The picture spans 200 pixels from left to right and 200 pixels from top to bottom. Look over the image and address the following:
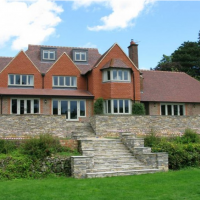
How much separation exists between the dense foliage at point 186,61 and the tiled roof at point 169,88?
1821 centimetres

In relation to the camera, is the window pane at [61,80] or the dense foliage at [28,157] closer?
the dense foliage at [28,157]

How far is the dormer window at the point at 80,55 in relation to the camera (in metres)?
31.2

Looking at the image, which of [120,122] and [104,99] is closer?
[120,122]

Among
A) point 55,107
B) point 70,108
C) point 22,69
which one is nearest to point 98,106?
point 70,108

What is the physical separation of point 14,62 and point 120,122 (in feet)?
40.8

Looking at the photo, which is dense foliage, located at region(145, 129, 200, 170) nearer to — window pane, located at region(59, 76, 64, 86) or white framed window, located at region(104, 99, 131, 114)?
white framed window, located at region(104, 99, 131, 114)

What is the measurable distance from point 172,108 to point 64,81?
38.5ft

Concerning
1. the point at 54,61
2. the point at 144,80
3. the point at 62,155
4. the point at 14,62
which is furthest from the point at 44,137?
the point at 144,80

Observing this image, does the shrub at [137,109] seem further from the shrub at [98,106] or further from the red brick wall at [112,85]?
the shrub at [98,106]

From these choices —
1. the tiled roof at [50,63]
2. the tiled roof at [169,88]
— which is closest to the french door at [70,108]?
the tiled roof at [50,63]

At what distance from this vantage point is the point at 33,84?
27.9m

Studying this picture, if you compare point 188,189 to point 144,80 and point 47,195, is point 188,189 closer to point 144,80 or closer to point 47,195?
point 47,195

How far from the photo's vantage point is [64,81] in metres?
28.7

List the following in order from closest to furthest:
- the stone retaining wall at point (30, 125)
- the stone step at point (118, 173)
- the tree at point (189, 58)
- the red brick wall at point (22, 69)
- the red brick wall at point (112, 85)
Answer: the stone step at point (118, 173)
the stone retaining wall at point (30, 125)
the red brick wall at point (112, 85)
the red brick wall at point (22, 69)
the tree at point (189, 58)
